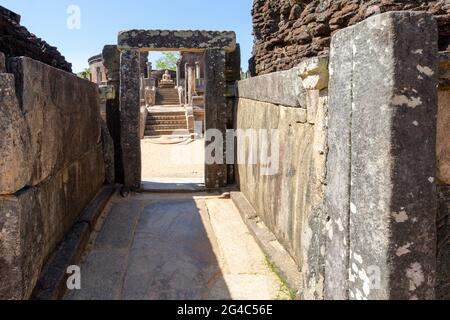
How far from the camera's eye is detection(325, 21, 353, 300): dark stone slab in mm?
1907

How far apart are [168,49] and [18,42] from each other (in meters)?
2.48

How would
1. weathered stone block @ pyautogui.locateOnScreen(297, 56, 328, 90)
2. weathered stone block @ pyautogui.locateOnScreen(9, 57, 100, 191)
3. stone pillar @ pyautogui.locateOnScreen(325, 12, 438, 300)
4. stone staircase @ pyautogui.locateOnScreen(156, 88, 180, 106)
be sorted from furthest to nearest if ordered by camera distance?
stone staircase @ pyautogui.locateOnScreen(156, 88, 180, 106) < weathered stone block @ pyautogui.locateOnScreen(9, 57, 100, 191) < weathered stone block @ pyautogui.locateOnScreen(297, 56, 328, 90) < stone pillar @ pyautogui.locateOnScreen(325, 12, 438, 300)

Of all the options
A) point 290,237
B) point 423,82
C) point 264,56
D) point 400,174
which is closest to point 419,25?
point 423,82

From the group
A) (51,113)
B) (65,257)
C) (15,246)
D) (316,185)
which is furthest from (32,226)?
(316,185)

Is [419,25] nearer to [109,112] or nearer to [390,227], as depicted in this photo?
[390,227]

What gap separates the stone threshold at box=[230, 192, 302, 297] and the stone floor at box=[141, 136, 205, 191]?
7.40 feet

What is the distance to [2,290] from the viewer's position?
2.26 meters

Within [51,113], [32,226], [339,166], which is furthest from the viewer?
[51,113]

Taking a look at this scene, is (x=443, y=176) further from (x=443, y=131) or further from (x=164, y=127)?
(x=164, y=127)

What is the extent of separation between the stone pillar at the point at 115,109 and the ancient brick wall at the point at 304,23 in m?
3.03

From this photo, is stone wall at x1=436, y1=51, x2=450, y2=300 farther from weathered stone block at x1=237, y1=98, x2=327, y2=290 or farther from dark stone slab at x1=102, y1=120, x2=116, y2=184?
dark stone slab at x1=102, y1=120, x2=116, y2=184

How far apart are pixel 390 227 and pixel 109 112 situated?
20.4 feet

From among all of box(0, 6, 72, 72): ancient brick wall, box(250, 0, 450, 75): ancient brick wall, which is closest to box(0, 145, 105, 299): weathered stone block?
box(0, 6, 72, 72): ancient brick wall

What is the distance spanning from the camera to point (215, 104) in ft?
22.6
